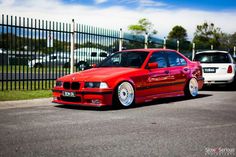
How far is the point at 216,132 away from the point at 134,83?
10.0 ft

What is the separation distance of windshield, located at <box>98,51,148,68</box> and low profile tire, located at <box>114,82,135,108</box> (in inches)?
32.8

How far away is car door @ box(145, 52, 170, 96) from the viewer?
330 inches

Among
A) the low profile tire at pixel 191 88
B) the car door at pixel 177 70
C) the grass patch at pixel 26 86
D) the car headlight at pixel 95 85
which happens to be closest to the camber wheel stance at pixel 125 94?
the car headlight at pixel 95 85

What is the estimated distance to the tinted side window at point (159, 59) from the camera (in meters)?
8.83

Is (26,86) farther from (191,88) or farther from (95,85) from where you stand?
(191,88)

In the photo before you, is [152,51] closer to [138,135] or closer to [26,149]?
[138,135]

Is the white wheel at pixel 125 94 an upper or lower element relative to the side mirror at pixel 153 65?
lower

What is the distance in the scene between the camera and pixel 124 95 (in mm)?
7770

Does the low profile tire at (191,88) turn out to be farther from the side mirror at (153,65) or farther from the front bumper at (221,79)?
the front bumper at (221,79)

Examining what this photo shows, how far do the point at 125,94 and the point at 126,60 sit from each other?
1293mm

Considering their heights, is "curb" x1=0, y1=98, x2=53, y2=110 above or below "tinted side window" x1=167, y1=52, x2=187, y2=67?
below

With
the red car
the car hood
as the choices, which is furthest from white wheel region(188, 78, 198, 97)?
the car hood

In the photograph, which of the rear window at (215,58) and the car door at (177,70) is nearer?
the car door at (177,70)

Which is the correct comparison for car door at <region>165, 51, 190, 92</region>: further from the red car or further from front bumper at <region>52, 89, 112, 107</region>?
front bumper at <region>52, 89, 112, 107</region>
